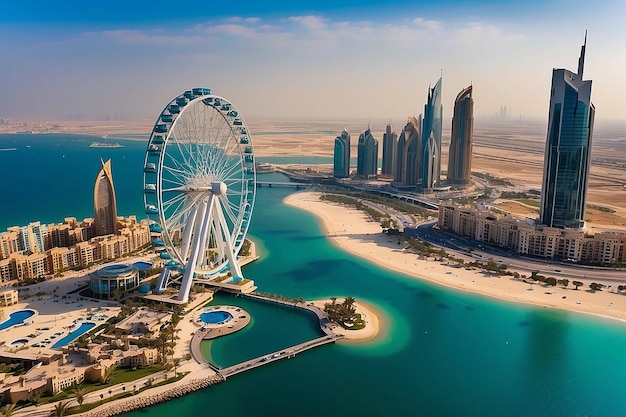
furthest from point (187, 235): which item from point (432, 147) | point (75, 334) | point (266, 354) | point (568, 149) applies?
point (432, 147)

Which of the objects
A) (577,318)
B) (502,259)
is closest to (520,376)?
(577,318)

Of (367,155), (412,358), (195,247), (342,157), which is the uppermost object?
(367,155)

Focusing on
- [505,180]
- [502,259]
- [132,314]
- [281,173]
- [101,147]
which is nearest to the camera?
[132,314]

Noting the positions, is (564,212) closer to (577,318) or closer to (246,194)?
(577,318)

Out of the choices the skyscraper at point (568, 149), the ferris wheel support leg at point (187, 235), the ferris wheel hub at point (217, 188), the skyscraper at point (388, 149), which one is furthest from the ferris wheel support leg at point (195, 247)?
the skyscraper at point (388, 149)

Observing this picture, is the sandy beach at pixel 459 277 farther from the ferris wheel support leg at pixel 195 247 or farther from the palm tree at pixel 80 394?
the palm tree at pixel 80 394

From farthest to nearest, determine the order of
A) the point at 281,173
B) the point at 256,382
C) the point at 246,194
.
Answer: the point at 281,173, the point at 246,194, the point at 256,382

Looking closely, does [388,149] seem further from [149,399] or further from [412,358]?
[149,399]
